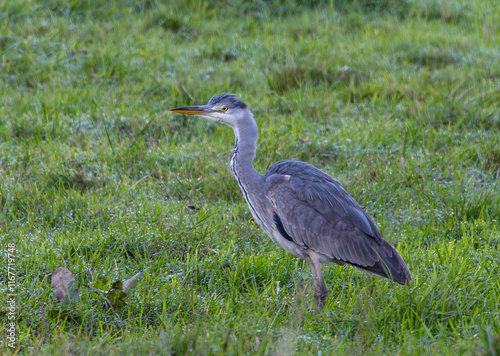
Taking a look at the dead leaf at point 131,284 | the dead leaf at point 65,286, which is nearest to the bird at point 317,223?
the dead leaf at point 131,284

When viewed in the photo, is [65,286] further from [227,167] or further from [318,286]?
[227,167]

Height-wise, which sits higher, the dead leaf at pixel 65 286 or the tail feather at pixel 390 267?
the dead leaf at pixel 65 286

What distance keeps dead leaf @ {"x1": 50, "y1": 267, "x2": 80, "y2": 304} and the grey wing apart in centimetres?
136

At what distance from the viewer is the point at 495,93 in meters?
6.87

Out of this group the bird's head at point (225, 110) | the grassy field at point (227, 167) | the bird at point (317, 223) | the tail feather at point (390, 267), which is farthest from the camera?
the bird's head at point (225, 110)

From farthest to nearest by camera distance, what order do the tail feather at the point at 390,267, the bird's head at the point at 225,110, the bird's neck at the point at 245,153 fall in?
the bird's head at the point at 225,110 < the bird's neck at the point at 245,153 < the tail feather at the point at 390,267

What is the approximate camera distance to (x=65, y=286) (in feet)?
11.8

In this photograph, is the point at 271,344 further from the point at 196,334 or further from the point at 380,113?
the point at 380,113

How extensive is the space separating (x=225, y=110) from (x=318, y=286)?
5.07 feet

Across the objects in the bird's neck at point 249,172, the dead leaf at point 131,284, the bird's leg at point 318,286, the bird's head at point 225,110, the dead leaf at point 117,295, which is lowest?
the bird's leg at point 318,286

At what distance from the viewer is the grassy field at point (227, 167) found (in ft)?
11.2

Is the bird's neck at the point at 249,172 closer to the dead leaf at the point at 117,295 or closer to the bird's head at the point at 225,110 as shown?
the bird's head at the point at 225,110

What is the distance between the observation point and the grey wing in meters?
3.83

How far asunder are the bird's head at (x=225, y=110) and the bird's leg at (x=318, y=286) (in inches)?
47.6
